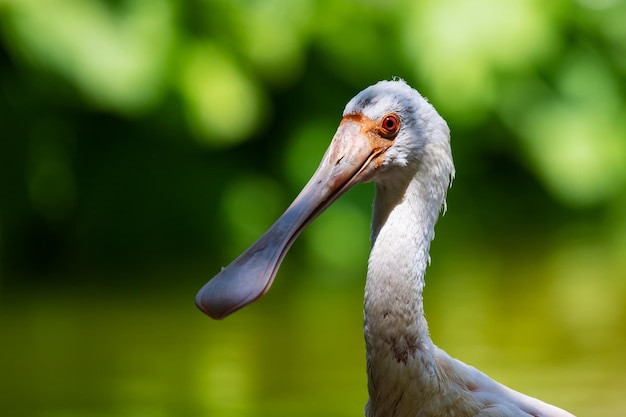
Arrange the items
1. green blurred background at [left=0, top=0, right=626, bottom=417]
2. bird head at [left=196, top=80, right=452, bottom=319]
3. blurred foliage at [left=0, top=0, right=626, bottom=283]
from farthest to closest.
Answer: blurred foliage at [left=0, top=0, right=626, bottom=283] < green blurred background at [left=0, top=0, right=626, bottom=417] < bird head at [left=196, top=80, right=452, bottom=319]

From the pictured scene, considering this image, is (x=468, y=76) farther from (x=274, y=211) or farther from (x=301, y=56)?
(x=274, y=211)

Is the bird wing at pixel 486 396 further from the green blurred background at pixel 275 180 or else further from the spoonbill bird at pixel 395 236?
the green blurred background at pixel 275 180

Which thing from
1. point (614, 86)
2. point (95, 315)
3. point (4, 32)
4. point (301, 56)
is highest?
point (614, 86)

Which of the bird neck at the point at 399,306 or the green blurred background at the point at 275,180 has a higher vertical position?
the green blurred background at the point at 275,180

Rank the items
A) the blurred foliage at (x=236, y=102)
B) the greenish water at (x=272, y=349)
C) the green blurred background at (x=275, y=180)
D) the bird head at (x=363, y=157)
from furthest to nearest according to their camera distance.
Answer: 1. the blurred foliage at (x=236, y=102)
2. the green blurred background at (x=275, y=180)
3. the greenish water at (x=272, y=349)
4. the bird head at (x=363, y=157)

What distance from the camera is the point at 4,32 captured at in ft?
22.8

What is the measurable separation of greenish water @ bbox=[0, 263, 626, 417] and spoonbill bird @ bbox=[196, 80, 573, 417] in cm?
194

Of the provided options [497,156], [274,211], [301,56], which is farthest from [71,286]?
[497,156]

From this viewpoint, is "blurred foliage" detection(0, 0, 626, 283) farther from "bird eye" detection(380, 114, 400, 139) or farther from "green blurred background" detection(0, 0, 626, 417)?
"bird eye" detection(380, 114, 400, 139)

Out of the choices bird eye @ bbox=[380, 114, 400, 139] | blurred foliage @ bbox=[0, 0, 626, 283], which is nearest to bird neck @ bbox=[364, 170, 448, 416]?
bird eye @ bbox=[380, 114, 400, 139]

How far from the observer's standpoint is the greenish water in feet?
16.5

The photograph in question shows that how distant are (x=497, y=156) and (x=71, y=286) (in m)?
3.49

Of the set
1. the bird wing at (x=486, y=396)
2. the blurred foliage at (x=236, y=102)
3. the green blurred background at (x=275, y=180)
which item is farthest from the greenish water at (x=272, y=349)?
the bird wing at (x=486, y=396)

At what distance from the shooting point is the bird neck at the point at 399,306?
112 inches
